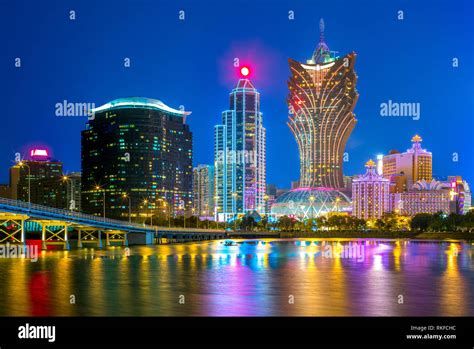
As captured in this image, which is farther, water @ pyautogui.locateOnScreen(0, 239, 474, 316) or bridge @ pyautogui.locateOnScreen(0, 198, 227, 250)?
bridge @ pyautogui.locateOnScreen(0, 198, 227, 250)

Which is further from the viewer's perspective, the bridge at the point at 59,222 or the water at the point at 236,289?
the bridge at the point at 59,222

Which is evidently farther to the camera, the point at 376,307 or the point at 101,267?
the point at 101,267

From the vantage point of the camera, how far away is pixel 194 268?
72.4m

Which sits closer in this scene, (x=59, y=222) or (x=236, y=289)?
(x=236, y=289)

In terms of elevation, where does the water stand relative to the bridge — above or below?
below

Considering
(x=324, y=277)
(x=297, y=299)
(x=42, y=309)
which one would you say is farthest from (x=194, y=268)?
(x=42, y=309)

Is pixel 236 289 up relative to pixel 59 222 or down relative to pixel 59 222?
down

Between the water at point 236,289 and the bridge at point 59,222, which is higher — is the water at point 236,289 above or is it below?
below
